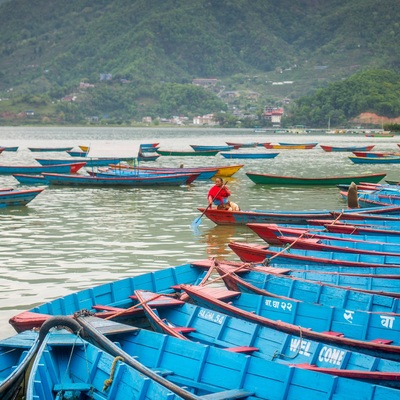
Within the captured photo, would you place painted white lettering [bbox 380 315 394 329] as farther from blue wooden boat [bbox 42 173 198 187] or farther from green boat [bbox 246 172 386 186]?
green boat [bbox 246 172 386 186]

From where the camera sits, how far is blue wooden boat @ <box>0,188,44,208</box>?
2867cm

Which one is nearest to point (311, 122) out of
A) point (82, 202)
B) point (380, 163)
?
point (380, 163)

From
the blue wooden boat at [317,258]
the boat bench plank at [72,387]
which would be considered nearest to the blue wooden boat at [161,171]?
the blue wooden boat at [317,258]

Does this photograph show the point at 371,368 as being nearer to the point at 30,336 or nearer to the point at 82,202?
the point at 30,336

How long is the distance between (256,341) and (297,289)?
244 centimetres

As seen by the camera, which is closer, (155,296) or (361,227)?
(155,296)

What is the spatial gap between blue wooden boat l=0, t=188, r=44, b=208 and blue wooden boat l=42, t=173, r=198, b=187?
29.6 ft

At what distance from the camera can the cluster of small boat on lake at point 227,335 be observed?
782cm

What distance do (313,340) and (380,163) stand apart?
51.3 m

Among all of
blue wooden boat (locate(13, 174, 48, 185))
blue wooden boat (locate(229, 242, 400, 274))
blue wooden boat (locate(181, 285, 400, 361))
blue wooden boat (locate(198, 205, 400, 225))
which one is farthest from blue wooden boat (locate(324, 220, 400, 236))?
blue wooden boat (locate(13, 174, 48, 185))

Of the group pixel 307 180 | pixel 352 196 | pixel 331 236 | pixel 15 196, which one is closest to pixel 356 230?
pixel 331 236

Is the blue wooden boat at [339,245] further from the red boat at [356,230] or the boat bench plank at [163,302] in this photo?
the boat bench plank at [163,302]

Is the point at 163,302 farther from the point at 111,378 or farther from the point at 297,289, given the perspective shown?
the point at 111,378

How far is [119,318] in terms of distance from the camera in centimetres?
1079
